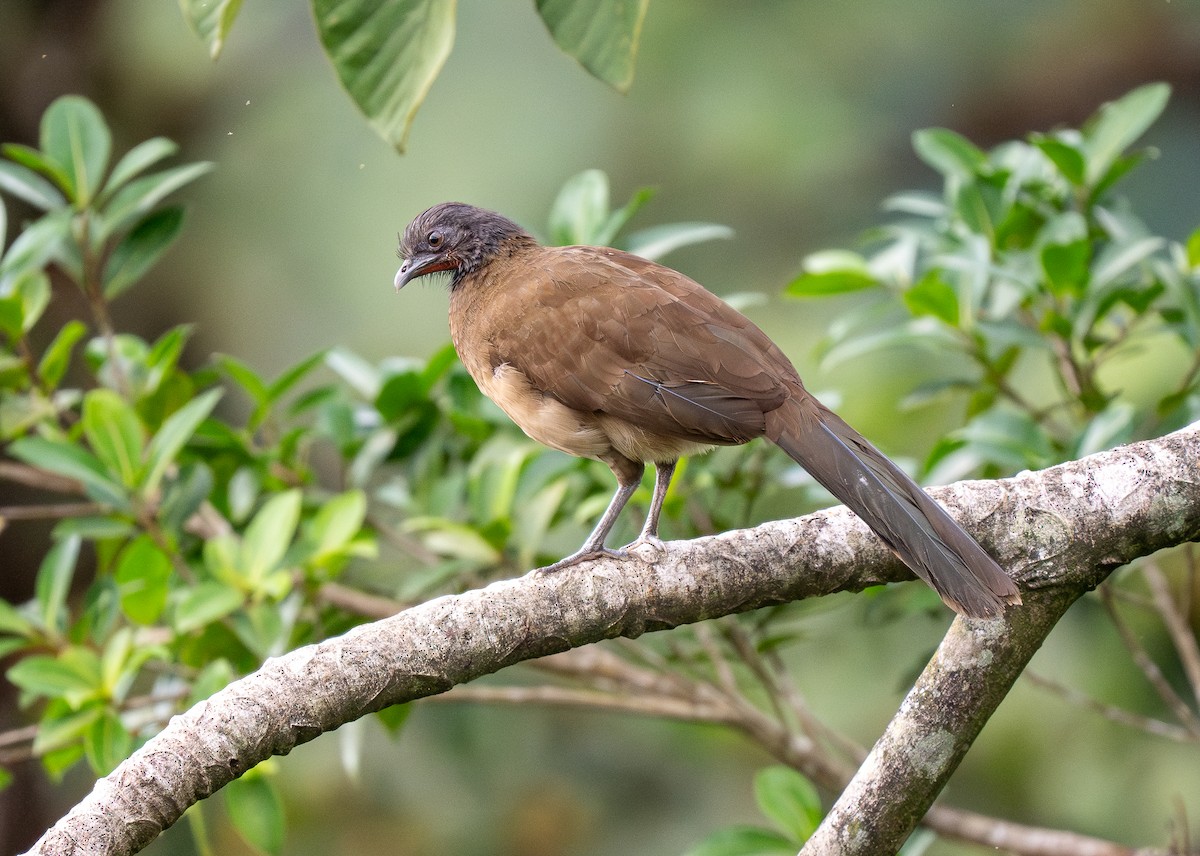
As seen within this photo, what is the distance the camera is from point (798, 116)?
5.91 m

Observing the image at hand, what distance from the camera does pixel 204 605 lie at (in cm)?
254

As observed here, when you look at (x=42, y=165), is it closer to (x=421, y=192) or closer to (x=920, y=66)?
(x=421, y=192)

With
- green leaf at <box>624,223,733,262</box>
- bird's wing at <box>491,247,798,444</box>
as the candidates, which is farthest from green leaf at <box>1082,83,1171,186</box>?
bird's wing at <box>491,247,798,444</box>

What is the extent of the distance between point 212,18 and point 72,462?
4.47 feet

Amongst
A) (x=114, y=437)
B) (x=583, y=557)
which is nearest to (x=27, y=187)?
(x=114, y=437)

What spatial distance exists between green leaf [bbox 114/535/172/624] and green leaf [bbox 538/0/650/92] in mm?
1590

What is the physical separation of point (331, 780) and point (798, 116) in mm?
3615

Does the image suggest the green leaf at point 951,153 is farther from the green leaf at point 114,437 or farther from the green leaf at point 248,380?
the green leaf at point 114,437

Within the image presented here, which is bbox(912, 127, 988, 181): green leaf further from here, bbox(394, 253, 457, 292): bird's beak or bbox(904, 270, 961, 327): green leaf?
bbox(394, 253, 457, 292): bird's beak

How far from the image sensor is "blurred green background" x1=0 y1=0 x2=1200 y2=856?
465 cm

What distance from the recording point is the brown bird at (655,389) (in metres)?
1.86

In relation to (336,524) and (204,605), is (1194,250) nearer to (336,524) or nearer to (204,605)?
(336,524)

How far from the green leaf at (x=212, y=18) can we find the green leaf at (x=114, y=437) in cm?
128

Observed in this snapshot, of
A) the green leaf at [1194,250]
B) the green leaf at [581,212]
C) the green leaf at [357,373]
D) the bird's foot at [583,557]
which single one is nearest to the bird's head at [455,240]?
the green leaf at [581,212]
